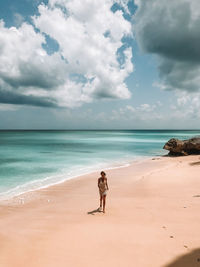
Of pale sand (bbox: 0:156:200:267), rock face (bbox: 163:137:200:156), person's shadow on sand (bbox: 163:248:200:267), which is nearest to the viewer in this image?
person's shadow on sand (bbox: 163:248:200:267)

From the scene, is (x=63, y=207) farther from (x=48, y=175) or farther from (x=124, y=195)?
(x=48, y=175)

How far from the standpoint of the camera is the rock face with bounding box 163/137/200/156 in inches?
1163

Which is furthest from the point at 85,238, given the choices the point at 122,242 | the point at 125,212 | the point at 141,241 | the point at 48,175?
the point at 48,175

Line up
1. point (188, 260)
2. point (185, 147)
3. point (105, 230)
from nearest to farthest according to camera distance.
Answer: point (188, 260)
point (105, 230)
point (185, 147)

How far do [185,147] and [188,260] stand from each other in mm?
28088

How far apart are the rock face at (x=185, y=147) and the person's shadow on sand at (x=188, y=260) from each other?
27389 millimetres

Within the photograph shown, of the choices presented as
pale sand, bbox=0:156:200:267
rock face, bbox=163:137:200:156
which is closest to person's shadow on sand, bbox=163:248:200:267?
pale sand, bbox=0:156:200:267

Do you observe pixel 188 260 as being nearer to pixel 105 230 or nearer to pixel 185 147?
pixel 105 230

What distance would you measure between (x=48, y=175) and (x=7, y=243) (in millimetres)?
13412

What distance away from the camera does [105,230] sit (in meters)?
6.59

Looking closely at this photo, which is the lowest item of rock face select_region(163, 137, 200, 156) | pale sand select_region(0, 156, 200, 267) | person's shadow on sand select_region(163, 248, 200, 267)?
pale sand select_region(0, 156, 200, 267)

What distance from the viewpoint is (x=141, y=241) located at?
5.78 m

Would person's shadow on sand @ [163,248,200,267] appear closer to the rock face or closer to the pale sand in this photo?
the pale sand

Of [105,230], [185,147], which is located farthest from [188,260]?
[185,147]
